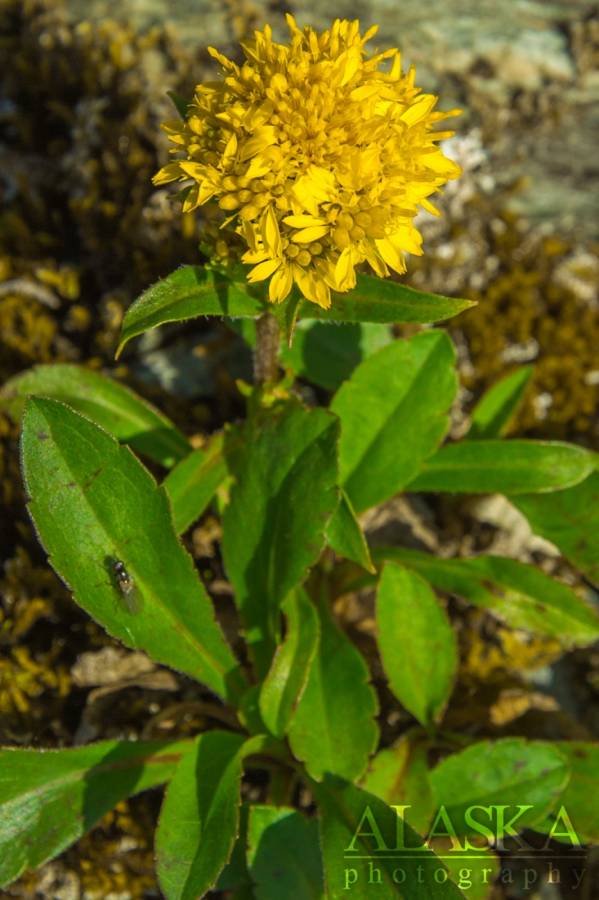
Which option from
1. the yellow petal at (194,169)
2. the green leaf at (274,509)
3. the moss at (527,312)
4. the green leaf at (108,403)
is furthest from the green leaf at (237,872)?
the moss at (527,312)

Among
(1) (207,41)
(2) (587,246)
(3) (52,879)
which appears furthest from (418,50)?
(3) (52,879)

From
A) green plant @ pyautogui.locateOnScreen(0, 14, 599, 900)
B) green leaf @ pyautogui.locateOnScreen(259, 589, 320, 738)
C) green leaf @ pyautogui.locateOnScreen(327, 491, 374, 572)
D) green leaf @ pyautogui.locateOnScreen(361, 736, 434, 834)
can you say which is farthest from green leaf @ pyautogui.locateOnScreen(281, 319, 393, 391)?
green leaf @ pyautogui.locateOnScreen(361, 736, 434, 834)

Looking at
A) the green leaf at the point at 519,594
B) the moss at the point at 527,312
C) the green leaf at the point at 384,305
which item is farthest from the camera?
the moss at the point at 527,312

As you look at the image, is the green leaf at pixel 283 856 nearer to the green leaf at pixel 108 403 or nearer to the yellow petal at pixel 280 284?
the green leaf at pixel 108 403

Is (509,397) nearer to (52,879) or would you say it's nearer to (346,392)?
(346,392)

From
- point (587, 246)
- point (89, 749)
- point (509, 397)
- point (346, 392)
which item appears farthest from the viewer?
point (587, 246)

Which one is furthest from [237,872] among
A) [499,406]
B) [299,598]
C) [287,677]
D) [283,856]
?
[499,406]
